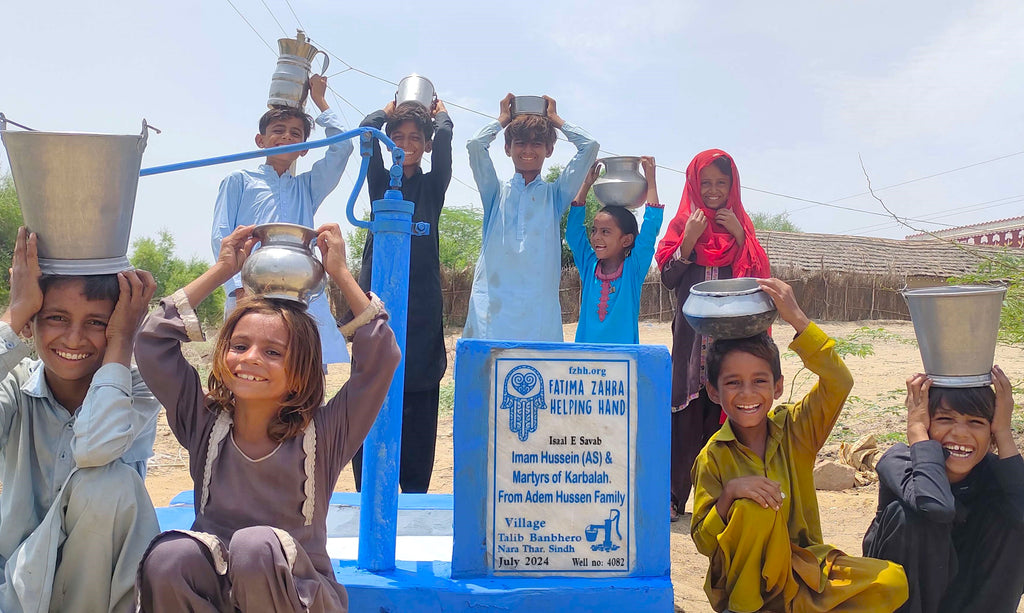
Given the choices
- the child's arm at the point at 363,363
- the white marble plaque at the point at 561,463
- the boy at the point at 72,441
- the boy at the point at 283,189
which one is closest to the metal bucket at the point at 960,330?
the white marble plaque at the point at 561,463

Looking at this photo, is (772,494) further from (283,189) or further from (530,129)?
(283,189)

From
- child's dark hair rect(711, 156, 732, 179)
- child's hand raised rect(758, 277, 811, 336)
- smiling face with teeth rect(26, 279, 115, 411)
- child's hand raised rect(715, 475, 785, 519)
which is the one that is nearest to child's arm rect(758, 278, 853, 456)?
child's hand raised rect(758, 277, 811, 336)

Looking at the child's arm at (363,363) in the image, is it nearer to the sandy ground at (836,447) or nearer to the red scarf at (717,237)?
the sandy ground at (836,447)

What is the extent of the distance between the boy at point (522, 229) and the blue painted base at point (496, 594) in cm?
141

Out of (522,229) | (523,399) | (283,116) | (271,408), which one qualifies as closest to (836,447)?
(522,229)

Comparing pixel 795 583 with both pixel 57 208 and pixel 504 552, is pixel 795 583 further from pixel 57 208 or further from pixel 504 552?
pixel 57 208

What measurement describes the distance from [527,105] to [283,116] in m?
1.15

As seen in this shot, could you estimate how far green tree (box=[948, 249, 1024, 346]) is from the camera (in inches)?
201

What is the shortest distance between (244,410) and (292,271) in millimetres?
404

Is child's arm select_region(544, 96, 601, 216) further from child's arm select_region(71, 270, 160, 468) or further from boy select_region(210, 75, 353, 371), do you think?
child's arm select_region(71, 270, 160, 468)

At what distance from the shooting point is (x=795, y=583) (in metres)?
2.49

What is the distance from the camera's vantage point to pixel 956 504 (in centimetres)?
259

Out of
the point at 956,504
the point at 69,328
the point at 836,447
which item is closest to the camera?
the point at 69,328

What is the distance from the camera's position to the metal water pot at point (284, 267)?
2.24m
